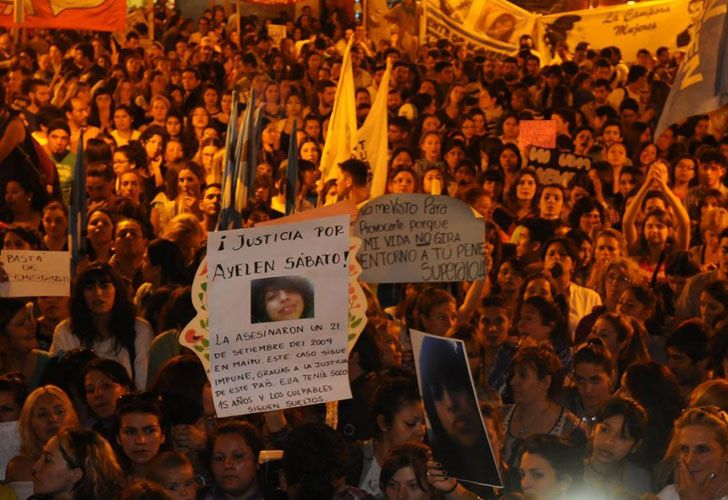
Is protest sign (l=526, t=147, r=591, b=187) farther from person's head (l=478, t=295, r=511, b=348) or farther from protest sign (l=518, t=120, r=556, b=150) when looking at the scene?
person's head (l=478, t=295, r=511, b=348)

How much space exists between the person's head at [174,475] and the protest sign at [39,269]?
296cm

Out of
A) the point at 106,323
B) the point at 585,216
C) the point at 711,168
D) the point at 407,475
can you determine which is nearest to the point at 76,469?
the point at 407,475

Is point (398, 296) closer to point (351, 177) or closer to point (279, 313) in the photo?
point (351, 177)

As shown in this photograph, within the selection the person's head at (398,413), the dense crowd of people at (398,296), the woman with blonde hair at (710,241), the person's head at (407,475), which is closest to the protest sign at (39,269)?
the dense crowd of people at (398,296)

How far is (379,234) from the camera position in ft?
29.3

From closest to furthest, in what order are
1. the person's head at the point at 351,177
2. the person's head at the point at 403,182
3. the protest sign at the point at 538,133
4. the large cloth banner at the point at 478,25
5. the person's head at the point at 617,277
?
the person's head at the point at 617,277 < the person's head at the point at 351,177 < the person's head at the point at 403,182 < the protest sign at the point at 538,133 < the large cloth banner at the point at 478,25

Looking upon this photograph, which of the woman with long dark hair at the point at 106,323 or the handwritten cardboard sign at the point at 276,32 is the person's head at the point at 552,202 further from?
the handwritten cardboard sign at the point at 276,32

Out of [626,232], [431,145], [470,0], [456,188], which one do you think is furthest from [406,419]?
[470,0]

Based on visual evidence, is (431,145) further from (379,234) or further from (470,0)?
(470,0)

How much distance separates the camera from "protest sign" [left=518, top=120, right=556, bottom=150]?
15.2m

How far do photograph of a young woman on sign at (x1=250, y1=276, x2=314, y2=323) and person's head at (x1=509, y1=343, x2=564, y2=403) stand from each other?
105cm

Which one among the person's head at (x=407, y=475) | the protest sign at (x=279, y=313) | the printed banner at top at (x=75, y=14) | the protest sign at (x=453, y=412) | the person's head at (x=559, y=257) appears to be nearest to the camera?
the protest sign at (x=453, y=412)

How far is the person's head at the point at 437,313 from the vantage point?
346 inches

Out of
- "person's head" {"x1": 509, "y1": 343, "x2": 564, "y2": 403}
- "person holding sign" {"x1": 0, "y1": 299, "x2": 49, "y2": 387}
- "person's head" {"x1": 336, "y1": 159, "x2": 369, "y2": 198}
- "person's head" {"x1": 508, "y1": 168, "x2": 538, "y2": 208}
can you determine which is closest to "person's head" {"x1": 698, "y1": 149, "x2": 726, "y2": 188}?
"person's head" {"x1": 508, "y1": 168, "x2": 538, "y2": 208}
